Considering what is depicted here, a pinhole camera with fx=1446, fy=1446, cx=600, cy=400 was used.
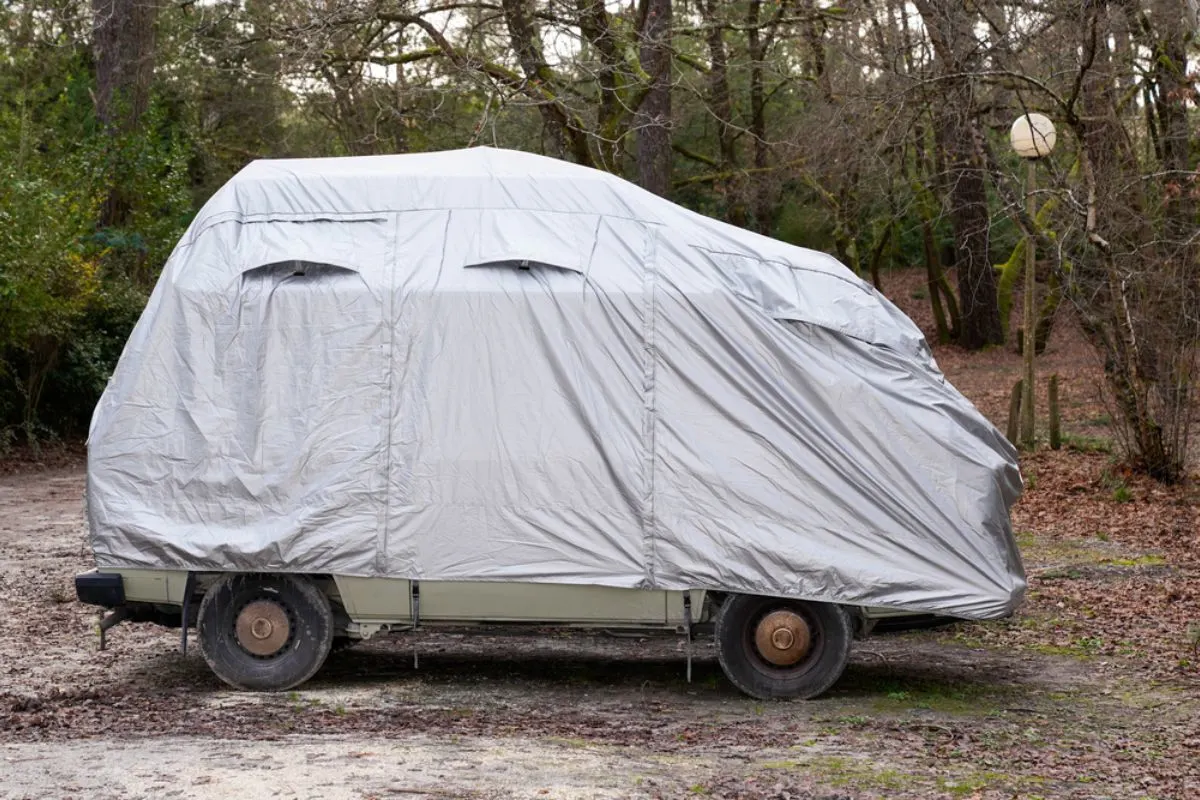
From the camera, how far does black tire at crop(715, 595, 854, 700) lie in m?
7.51

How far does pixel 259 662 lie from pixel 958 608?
3.67m

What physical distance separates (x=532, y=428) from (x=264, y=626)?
1.79m

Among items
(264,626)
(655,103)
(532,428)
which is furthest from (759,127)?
(264,626)

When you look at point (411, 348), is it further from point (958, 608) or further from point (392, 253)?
point (958, 608)

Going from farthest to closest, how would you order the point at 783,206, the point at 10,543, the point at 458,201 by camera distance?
the point at 783,206 < the point at 10,543 < the point at 458,201

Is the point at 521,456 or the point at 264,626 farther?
the point at 264,626

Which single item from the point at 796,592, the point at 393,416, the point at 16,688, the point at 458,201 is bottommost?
the point at 16,688

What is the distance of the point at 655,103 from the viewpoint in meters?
20.7

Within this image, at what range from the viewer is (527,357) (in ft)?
24.8

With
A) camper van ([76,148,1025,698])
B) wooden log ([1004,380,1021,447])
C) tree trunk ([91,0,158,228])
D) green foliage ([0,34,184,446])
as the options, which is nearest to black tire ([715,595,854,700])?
camper van ([76,148,1025,698])

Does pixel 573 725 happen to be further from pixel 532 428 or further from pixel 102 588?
pixel 102 588

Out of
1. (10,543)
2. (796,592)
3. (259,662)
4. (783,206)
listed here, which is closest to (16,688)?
(259,662)

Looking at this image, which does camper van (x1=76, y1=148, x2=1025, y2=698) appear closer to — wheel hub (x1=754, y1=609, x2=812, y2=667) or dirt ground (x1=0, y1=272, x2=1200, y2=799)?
wheel hub (x1=754, y1=609, x2=812, y2=667)

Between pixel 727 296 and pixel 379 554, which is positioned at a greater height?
pixel 727 296
